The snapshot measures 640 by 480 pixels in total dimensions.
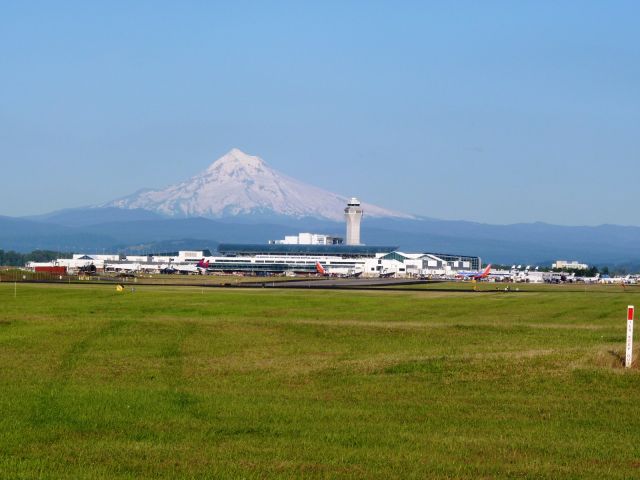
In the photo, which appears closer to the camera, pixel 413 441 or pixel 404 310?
pixel 413 441

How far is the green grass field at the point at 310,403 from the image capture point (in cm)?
1585

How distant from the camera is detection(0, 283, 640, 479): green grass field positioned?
15.9m

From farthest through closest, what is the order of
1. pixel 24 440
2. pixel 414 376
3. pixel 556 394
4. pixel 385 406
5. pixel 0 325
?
pixel 0 325
pixel 414 376
pixel 556 394
pixel 385 406
pixel 24 440

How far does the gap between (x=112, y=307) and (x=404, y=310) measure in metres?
17.9

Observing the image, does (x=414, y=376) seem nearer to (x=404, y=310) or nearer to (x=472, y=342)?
(x=472, y=342)

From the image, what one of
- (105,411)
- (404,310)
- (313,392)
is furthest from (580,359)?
(404,310)

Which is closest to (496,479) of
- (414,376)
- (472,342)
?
(414,376)

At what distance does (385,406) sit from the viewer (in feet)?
72.6

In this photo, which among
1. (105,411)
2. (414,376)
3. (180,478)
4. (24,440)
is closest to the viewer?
(180,478)

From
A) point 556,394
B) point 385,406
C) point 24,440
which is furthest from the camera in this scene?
point 556,394

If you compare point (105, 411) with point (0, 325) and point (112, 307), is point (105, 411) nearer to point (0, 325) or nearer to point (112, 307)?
point (0, 325)

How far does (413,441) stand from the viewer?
698 inches

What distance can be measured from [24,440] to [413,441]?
638 centimetres

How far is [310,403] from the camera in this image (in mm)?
22391
